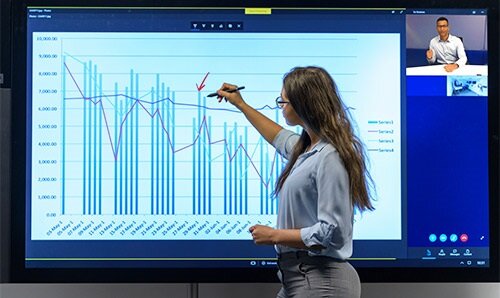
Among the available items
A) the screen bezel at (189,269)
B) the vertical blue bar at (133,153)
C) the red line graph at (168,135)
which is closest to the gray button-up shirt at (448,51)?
the screen bezel at (189,269)

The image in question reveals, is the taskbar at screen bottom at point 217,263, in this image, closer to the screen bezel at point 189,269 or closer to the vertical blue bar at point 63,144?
the screen bezel at point 189,269

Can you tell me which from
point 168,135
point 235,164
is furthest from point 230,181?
point 168,135

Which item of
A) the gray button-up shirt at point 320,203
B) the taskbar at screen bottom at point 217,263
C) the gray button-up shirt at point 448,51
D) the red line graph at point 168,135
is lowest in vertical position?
the taskbar at screen bottom at point 217,263

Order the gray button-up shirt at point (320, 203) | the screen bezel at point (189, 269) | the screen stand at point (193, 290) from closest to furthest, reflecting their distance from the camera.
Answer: the gray button-up shirt at point (320, 203) < the screen bezel at point (189, 269) < the screen stand at point (193, 290)

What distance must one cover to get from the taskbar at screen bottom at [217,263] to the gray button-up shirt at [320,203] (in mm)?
439

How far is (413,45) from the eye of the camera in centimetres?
223

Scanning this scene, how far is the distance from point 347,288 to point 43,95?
1.09 metres

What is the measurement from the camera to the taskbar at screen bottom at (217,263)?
2193 mm

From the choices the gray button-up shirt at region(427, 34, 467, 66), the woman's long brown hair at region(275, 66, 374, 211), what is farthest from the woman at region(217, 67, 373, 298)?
the gray button-up shirt at region(427, 34, 467, 66)

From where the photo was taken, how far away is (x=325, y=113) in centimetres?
175

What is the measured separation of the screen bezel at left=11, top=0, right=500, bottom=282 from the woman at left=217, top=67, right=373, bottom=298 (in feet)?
1.52

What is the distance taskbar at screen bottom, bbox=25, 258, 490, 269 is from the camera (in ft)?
7.20

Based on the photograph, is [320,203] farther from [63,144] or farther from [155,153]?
[63,144]

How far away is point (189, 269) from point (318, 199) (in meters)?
0.65
